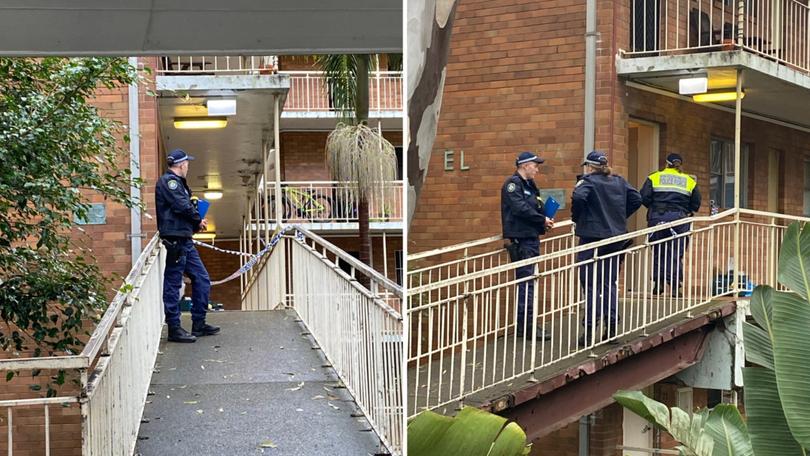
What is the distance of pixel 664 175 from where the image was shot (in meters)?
8.30

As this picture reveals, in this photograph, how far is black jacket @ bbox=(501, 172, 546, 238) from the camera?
5035 millimetres

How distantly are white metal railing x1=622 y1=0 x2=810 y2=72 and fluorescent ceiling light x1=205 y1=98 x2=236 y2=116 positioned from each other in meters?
3.23

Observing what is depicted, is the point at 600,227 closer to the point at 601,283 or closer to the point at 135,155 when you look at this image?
the point at 601,283

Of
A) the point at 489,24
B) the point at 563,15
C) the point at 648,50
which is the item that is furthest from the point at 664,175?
the point at 489,24

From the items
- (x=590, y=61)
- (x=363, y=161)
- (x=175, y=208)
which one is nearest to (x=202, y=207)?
(x=175, y=208)

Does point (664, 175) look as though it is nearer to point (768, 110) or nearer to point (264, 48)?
point (768, 110)

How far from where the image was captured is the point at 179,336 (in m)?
7.57

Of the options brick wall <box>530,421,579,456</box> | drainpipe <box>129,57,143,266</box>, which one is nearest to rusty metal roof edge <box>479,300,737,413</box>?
brick wall <box>530,421,579,456</box>

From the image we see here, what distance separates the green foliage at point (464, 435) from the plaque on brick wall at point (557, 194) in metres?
3.56

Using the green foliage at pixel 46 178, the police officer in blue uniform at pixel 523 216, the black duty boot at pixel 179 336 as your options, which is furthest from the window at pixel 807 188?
the green foliage at pixel 46 178

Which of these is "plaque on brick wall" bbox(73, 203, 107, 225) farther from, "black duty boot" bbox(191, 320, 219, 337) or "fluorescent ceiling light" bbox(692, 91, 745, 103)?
"fluorescent ceiling light" bbox(692, 91, 745, 103)

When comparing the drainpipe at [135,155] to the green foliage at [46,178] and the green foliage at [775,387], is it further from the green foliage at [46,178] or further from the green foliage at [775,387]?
the green foliage at [775,387]

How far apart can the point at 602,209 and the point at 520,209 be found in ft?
4.11

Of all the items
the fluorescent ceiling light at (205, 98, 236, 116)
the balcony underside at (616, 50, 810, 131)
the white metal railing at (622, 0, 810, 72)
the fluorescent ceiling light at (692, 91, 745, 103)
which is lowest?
the fluorescent ceiling light at (205, 98, 236, 116)
